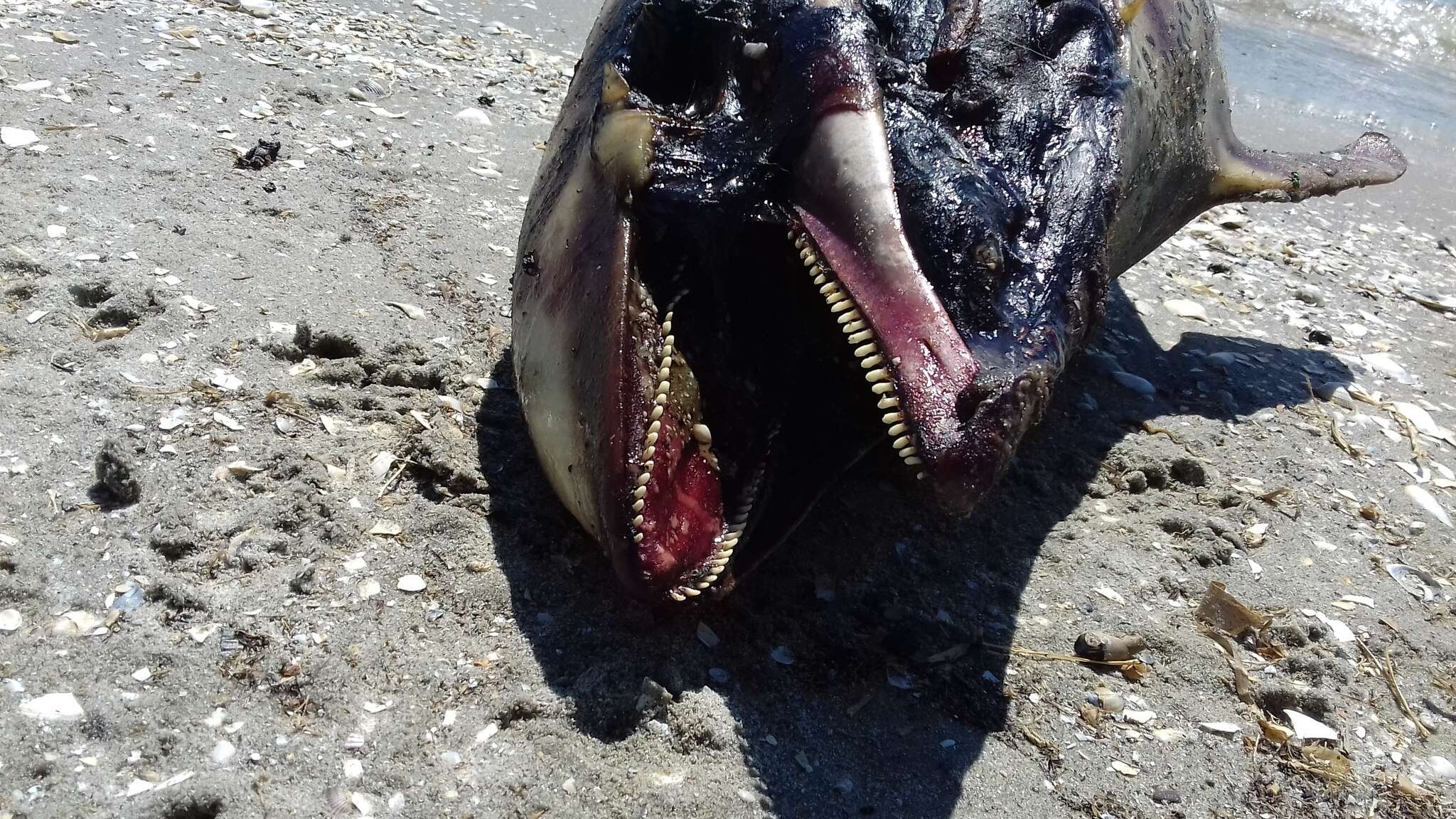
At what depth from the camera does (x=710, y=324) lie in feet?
9.02

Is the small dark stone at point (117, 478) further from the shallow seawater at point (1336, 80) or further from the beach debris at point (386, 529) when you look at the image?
the shallow seawater at point (1336, 80)

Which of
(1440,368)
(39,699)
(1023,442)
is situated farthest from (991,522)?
(1440,368)

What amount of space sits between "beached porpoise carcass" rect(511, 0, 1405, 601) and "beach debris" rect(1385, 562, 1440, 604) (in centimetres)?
151

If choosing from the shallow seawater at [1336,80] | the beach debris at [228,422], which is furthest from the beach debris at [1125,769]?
the shallow seawater at [1336,80]

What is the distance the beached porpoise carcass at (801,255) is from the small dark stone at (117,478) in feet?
3.25

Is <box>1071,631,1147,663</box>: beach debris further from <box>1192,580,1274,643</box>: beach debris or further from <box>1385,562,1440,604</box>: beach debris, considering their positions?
<box>1385,562,1440,604</box>: beach debris

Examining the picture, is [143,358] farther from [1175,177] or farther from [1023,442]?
[1175,177]

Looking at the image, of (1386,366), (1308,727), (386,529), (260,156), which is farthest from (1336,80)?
(386,529)

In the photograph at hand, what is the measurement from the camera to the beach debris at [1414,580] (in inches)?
134

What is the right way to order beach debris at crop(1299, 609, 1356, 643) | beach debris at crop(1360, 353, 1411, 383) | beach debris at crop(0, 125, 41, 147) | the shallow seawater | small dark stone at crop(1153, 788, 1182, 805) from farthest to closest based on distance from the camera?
the shallow seawater → beach debris at crop(1360, 353, 1411, 383) → beach debris at crop(0, 125, 41, 147) → beach debris at crop(1299, 609, 1356, 643) → small dark stone at crop(1153, 788, 1182, 805)

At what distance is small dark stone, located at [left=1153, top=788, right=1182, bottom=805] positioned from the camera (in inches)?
101

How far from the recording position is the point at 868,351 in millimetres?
2234

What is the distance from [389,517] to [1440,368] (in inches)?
179

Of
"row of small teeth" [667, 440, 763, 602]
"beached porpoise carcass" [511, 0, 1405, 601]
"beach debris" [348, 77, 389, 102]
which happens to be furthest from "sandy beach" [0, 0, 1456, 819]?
"beach debris" [348, 77, 389, 102]
